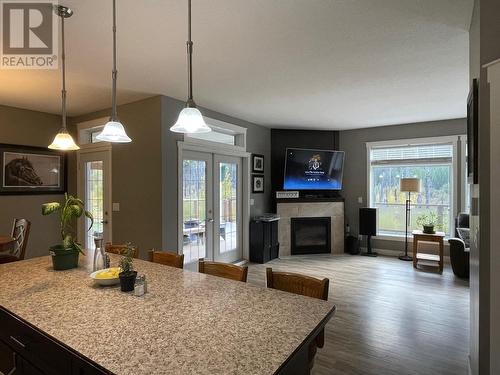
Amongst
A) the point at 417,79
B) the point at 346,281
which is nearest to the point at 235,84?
the point at 417,79

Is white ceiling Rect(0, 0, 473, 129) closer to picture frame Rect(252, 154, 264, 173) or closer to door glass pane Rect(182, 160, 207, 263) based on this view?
door glass pane Rect(182, 160, 207, 263)

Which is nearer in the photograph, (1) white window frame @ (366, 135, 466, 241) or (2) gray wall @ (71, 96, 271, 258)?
(2) gray wall @ (71, 96, 271, 258)

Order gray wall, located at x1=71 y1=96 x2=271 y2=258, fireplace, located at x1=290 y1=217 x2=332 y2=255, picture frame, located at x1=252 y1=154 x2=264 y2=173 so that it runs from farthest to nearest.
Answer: fireplace, located at x1=290 y1=217 x2=332 y2=255 < picture frame, located at x1=252 y1=154 x2=264 y2=173 < gray wall, located at x1=71 y1=96 x2=271 y2=258

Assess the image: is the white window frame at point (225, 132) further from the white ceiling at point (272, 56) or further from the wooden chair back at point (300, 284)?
the wooden chair back at point (300, 284)

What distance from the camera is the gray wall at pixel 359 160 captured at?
229 inches

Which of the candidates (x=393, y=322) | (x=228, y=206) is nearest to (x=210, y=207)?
(x=228, y=206)

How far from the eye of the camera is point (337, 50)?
8.40ft

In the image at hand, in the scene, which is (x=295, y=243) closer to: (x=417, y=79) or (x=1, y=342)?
(x=417, y=79)

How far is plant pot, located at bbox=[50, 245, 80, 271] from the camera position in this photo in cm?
200

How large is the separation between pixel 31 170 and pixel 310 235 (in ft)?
17.2

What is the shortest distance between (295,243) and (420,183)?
2701 mm

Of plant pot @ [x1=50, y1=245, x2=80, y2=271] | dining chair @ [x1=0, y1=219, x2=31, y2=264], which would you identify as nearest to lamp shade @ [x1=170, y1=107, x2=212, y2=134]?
plant pot @ [x1=50, y1=245, x2=80, y2=271]

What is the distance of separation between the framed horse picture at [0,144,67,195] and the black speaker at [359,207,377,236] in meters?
5.63

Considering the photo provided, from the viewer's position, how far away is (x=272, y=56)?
8.78 feet
